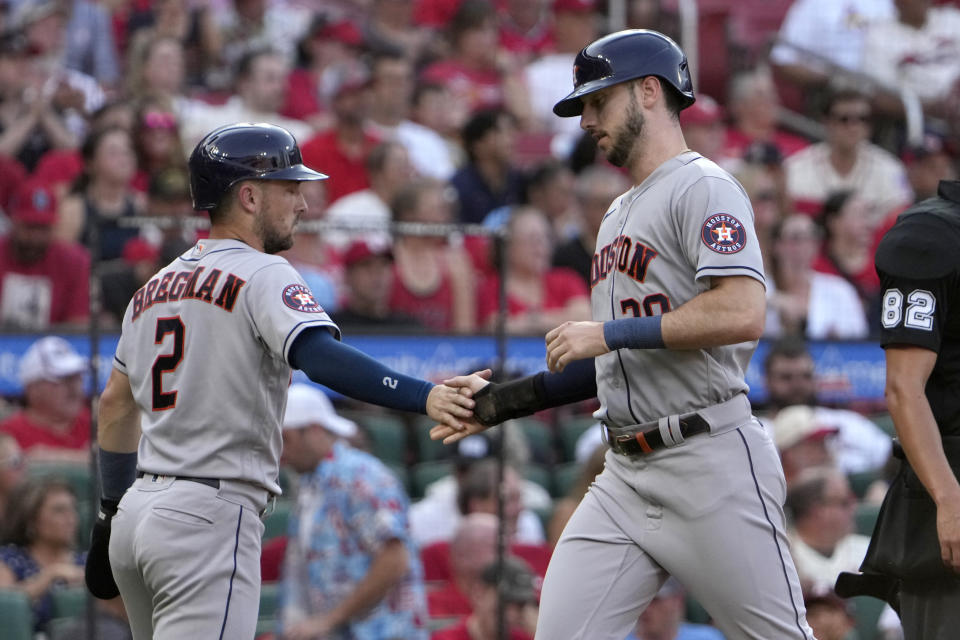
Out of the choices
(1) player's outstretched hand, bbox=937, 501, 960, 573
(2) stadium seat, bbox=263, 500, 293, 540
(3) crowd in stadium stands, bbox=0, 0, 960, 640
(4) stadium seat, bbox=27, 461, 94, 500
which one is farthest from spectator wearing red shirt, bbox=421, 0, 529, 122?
(1) player's outstretched hand, bbox=937, 501, 960, 573

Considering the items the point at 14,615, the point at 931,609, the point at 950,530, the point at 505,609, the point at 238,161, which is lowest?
the point at 505,609

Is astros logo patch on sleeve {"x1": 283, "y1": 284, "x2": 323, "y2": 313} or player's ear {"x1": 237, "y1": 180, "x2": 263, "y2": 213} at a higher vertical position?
player's ear {"x1": 237, "y1": 180, "x2": 263, "y2": 213}

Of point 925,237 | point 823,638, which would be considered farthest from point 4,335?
point 925,237

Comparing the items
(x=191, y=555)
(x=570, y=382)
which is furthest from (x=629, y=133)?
(x=191, y=555)

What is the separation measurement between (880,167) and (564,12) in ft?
8.56

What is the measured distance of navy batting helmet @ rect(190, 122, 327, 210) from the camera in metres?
3.90

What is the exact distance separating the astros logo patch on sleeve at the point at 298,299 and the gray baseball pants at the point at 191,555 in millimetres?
527

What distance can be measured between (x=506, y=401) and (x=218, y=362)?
860mm

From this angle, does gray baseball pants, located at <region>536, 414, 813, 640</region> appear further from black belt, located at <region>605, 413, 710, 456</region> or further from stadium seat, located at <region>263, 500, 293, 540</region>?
stadium seat, located at <region>263, 500, 293, 540</region>

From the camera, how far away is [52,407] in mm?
6879

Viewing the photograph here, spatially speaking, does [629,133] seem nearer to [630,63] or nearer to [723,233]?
[630,63]

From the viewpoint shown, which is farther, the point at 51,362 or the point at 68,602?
the point at 51,362

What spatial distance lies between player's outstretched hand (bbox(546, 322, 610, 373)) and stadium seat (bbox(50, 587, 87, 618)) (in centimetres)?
301

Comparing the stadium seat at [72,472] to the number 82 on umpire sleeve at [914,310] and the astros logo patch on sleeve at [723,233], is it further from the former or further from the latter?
the number 82 on umpire sleeve at [914,310]
